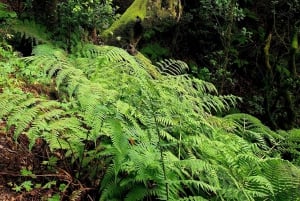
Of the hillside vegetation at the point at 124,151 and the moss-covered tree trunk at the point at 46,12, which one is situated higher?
the moss-covered tree trunk at the point at 46,12

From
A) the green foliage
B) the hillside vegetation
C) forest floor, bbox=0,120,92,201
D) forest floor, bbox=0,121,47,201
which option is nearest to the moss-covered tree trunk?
the hillside vegetation

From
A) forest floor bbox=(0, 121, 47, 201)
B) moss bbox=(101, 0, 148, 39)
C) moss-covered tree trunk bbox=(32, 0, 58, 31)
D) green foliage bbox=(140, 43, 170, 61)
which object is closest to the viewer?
forest floor bbox=(0, 121, 47, 201)

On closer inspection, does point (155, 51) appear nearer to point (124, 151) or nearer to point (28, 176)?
point (28, 176)

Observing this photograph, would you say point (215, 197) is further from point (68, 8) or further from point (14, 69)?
point (68, 8)

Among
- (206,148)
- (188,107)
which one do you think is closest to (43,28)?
(188,107)

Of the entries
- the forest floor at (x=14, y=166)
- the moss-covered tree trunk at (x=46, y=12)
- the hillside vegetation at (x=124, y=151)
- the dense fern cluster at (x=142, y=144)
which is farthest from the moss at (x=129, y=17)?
the forest floor at (x=14, y=166)

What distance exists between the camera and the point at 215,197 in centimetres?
305

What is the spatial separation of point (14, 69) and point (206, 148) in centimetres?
283

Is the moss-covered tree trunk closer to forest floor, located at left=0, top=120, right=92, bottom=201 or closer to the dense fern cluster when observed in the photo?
the dense fern cluster

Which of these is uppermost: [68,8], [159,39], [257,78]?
[68,8]

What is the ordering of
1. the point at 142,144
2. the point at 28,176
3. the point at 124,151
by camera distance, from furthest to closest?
the point at 28,176 → the point at 142,144 → the point at 124,151

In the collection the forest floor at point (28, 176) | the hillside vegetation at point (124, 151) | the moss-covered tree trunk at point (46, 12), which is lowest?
the forest floor at point (28, 176)

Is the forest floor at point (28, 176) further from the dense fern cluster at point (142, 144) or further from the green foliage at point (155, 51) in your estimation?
the green foliage at point (155, 51)

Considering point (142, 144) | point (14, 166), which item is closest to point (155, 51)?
point (14, 166)
